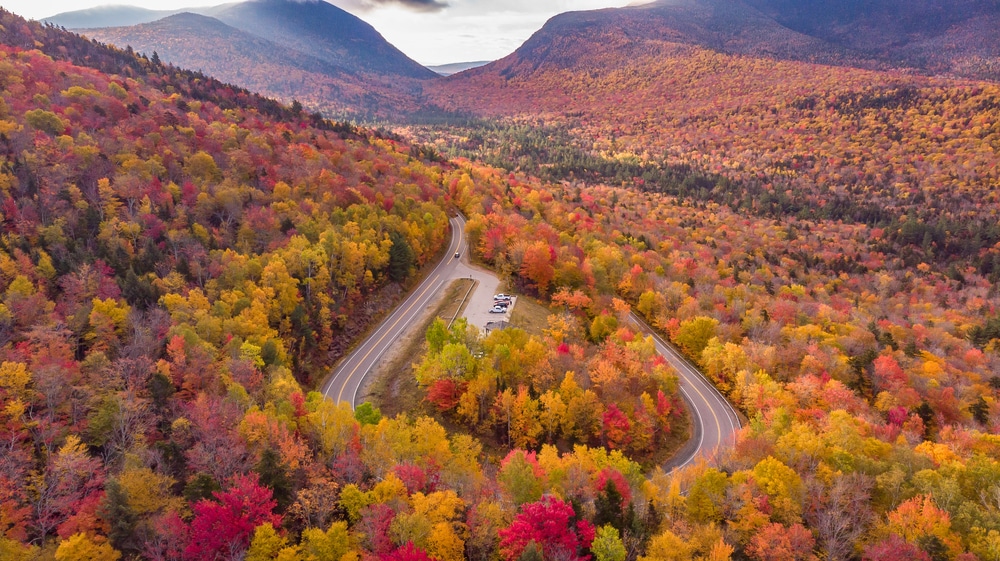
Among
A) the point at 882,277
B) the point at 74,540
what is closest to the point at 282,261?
the point at 74,540

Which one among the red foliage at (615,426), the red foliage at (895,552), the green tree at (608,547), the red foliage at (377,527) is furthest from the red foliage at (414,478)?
the red foliage at (895,552)

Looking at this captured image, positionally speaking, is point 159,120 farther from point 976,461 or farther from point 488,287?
point 976,461

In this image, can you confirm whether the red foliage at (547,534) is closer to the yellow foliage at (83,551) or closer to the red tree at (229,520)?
the red tree at (229,520)

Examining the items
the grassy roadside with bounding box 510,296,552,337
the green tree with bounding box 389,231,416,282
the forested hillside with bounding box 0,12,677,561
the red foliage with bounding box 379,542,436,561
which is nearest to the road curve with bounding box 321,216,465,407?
the forested hillside with bounding box 0,12,677,561

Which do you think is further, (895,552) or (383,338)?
(383,338)

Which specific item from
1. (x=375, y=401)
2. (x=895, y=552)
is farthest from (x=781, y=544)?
(x=375, y=401)

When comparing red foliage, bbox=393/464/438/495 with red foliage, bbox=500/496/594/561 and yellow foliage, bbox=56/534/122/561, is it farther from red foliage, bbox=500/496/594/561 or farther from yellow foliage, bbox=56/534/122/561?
yellow foliage, bbox=56/534/122/561

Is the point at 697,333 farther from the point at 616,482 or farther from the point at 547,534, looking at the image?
the point at 547,534
